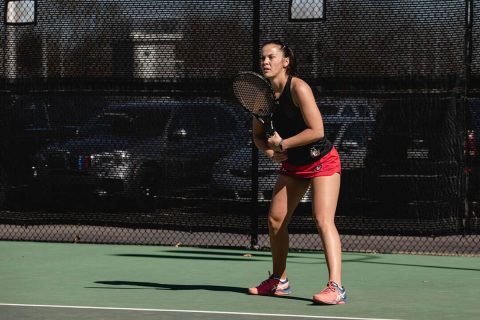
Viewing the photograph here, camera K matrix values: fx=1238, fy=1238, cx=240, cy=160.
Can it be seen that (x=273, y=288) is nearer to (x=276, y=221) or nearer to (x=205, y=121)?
(x=276, y=221)

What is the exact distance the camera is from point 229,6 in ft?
41.4

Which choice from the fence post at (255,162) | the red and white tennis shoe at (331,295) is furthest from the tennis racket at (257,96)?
the fence post at (255,162)

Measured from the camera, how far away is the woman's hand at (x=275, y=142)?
8.13 meters

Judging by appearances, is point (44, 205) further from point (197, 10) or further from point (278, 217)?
point (278, 217)

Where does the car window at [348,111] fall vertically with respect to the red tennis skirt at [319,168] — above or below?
below

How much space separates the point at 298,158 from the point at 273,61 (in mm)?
683

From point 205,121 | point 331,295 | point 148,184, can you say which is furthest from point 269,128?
point 148,184

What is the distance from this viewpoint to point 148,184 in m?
13.2

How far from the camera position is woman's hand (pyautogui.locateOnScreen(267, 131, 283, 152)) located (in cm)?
813

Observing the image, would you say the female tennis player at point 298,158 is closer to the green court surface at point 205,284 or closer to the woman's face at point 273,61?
the woman's face at point 273,61

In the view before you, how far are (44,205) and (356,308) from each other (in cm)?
613

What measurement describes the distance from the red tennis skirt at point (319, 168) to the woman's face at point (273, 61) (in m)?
0.65

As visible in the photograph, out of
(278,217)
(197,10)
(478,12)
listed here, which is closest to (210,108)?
(197,10)

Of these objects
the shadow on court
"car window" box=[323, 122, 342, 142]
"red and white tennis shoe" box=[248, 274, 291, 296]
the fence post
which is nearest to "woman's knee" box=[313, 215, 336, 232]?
"red and white tennis shoe" box=[248, 274, 291, 296]
